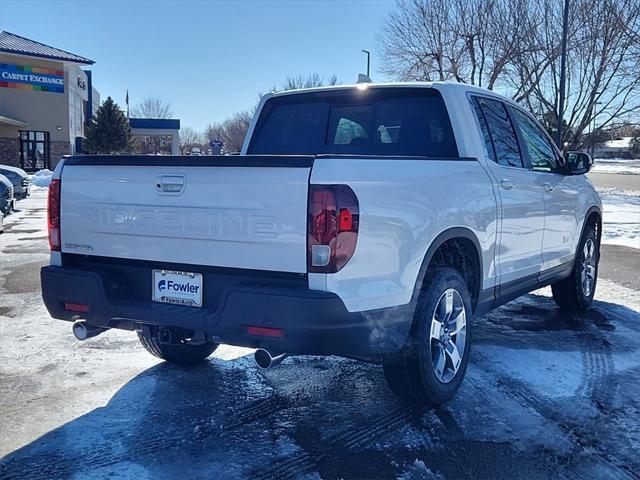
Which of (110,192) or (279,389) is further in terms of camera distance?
(279,389)

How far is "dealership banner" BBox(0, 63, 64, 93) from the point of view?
122 feet

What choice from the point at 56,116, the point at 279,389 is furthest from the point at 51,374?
the point at 56,116

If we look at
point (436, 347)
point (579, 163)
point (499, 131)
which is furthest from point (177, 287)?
point (579, 163)

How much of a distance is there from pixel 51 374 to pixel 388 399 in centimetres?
241

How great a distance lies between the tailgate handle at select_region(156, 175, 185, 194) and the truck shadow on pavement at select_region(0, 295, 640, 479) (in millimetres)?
1368

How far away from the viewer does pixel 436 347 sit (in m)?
3.92

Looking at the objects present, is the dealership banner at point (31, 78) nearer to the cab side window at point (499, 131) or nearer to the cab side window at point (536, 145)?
the cab side window at point (536, 145)

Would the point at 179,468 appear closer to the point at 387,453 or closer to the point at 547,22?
the point at 387,453

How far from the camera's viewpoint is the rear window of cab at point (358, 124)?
4.56 metres

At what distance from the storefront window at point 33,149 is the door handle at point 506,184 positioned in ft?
130

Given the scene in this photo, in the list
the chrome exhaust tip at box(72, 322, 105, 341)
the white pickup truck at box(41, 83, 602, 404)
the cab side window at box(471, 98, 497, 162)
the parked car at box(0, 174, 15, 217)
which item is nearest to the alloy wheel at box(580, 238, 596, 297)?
the white pickup truck at box(41, 83, 602, 404)

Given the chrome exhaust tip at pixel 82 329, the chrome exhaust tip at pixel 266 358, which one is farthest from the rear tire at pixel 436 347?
the chrome exhaust tip at pixel 82 329

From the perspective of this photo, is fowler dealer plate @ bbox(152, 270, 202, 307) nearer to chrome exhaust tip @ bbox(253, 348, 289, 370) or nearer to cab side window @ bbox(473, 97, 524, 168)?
chrome exhaust tip @ bbox(253, 348, 289, 370)

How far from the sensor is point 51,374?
4547 mm
